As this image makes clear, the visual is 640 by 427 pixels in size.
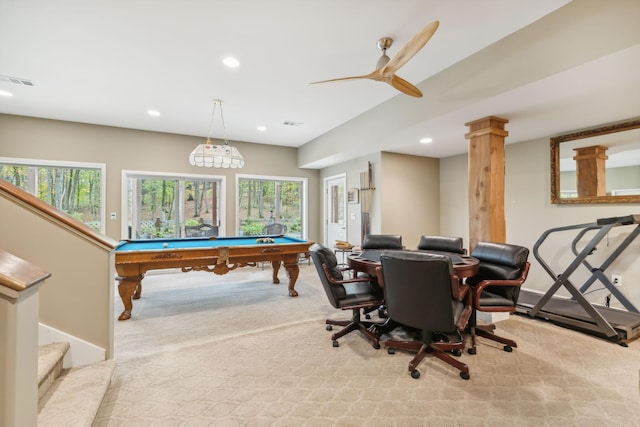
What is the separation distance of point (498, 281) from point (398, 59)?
79.0 inches

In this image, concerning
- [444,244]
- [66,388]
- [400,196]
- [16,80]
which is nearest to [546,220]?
[444,244]

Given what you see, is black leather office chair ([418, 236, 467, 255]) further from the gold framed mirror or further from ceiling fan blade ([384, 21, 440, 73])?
ceiling fan blade ([384, 21, 440, 73])

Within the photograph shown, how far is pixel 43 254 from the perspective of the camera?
1.93 meters

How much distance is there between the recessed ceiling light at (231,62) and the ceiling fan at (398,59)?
3.86 feet

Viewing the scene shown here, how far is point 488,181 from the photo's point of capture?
3.28 metres

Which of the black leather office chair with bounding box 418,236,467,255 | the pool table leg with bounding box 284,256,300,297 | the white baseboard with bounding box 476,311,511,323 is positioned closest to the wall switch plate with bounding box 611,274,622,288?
the white baseboard with bounding box 476,311,511,323

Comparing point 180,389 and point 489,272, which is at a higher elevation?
point 489,272

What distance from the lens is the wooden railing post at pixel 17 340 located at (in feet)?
3.11

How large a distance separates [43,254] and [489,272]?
3.70 m

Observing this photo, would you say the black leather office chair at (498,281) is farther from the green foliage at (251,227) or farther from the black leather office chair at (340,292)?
the green foliage at (251,227)

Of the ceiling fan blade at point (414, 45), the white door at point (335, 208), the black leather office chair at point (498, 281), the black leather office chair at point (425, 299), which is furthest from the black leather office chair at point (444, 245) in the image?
the white door at point (335, 208)

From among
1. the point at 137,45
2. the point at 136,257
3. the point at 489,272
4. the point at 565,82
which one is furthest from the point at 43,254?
the point at 565,82

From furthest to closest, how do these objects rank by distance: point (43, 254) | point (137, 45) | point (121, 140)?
point (121, 140) → point (137, 45) → point (43, 254)

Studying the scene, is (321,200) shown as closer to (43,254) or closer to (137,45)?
(137,45)
